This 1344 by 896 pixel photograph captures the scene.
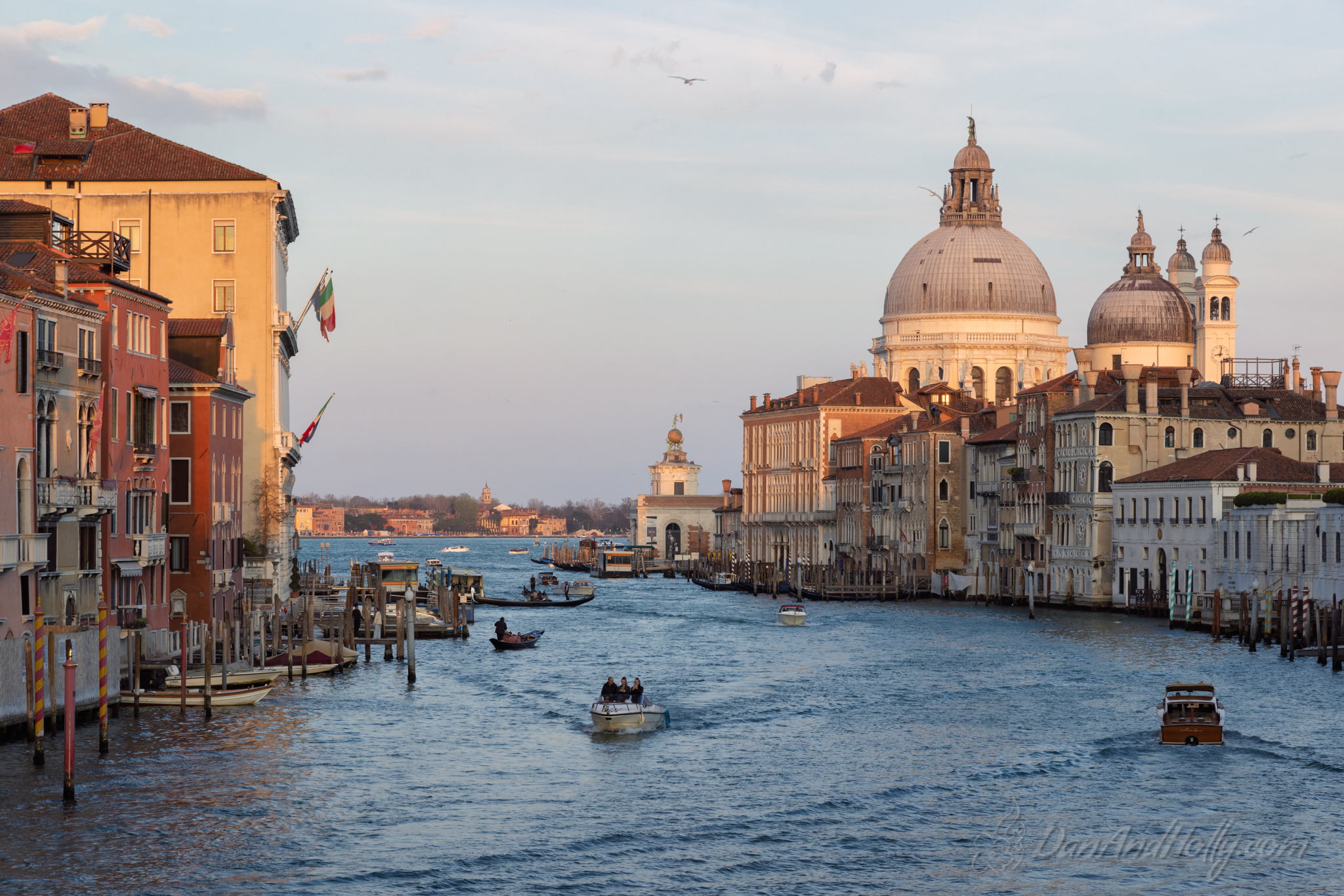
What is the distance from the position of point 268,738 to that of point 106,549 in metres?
6.28

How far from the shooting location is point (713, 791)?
34594 mm

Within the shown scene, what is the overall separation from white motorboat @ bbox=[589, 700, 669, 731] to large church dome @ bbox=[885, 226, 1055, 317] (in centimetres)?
10804

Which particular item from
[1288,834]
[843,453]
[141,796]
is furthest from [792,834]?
[843,453]

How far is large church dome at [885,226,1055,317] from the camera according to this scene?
147125mm

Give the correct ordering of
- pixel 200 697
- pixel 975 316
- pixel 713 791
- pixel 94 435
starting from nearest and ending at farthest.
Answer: pixel 713 791
pixel 94 435
pixel 200 697
pixel 975 316

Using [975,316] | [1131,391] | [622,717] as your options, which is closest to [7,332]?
[622,717]

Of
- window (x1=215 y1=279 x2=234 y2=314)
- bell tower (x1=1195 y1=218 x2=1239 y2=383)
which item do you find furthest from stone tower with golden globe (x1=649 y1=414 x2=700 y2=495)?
window (x1=215 y1=279 x2=234 y2=314)

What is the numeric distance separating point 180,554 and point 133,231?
18.1 metres

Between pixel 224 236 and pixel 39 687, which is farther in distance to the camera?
pixel 224 236

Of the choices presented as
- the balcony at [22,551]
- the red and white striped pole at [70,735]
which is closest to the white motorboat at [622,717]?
the balcony at [22,551]

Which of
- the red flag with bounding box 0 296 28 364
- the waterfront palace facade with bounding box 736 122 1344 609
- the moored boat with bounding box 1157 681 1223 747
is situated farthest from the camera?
the waterfront palace facade with bounding box 736 122 1344 609

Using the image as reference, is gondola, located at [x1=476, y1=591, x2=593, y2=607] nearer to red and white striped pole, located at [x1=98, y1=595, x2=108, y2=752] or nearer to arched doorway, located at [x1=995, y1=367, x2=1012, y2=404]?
arched doorway, located at [x1=995, y1=367, x2=1012, y2=404]

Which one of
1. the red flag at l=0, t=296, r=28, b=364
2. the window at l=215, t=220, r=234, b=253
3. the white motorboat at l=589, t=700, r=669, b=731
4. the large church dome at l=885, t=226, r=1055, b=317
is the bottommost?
the white motorboat at l=589, t=700, r=669, b=731

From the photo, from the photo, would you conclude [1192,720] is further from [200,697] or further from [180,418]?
[180,418]
